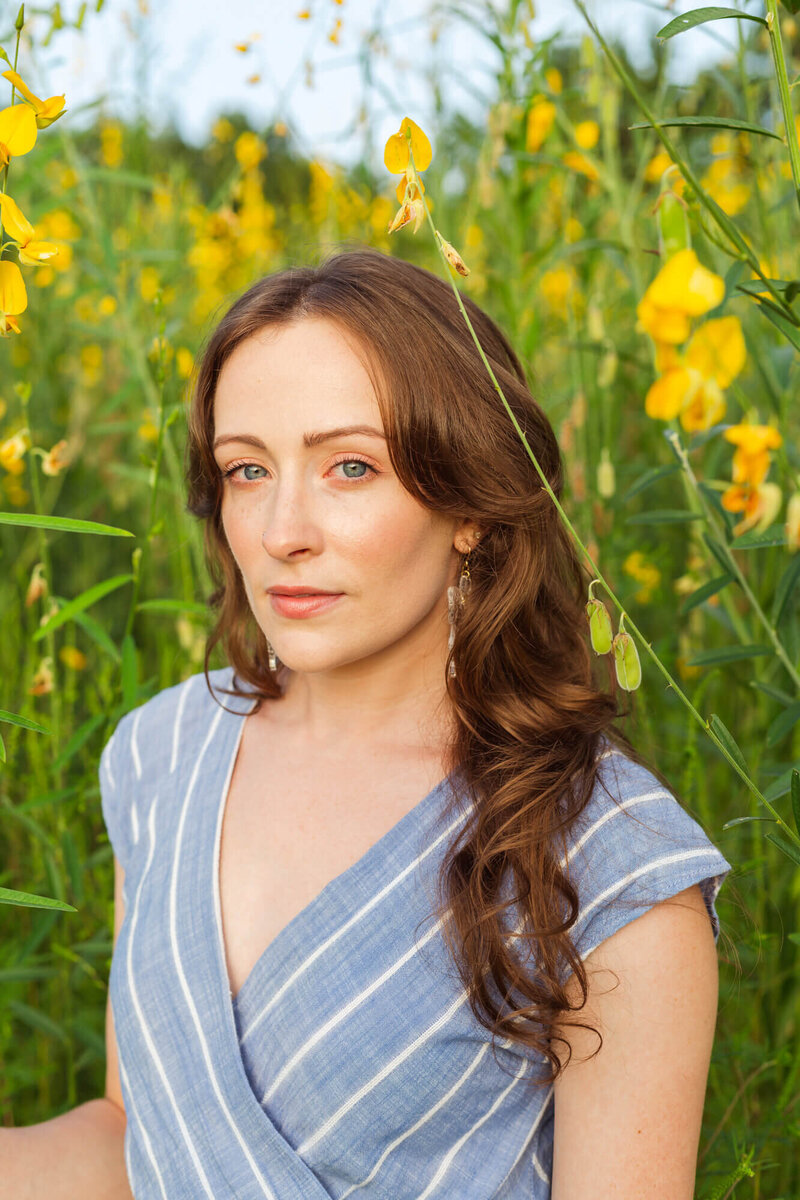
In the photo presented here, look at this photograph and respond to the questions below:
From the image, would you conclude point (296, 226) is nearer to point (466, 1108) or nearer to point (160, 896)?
point (160, 896)

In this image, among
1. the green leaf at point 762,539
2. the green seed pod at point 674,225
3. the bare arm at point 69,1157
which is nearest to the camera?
the green seed pod at point 674,225

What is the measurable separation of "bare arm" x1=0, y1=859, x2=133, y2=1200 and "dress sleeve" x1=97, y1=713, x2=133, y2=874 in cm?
19

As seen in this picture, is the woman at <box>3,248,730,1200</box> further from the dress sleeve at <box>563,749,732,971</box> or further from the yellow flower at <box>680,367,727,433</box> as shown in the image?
the yellow flower at <box>680,367,727,433</box>

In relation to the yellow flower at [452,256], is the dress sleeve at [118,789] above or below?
below

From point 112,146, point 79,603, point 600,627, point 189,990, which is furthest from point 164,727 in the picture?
point 112,146

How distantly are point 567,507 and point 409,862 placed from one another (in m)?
0.70

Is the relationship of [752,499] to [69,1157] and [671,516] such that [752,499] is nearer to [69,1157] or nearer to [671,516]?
[671,516]

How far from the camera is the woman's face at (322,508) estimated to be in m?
0.92

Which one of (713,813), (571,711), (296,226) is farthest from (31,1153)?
(296,226)

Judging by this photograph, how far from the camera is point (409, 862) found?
960mm

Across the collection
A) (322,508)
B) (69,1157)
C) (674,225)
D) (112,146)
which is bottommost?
(69,1157)

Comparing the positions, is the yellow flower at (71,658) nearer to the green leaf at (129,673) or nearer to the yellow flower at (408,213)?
the green leaf at (129,673)

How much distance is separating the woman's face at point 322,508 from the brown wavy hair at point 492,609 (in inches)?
0.8

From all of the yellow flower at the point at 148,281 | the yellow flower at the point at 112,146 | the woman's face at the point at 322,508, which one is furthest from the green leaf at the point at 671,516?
the yellow flower at the point at 112,146
